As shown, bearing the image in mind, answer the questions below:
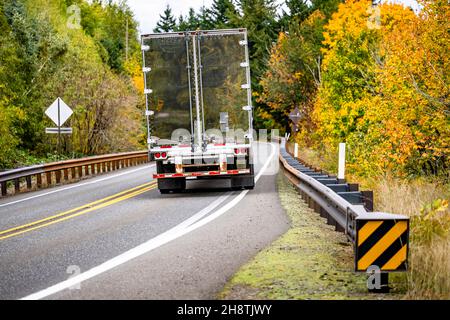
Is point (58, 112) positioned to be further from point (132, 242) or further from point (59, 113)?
point (132, 242)

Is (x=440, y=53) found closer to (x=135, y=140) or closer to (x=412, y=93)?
(x=412, y=93)

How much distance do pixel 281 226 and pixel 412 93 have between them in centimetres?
629

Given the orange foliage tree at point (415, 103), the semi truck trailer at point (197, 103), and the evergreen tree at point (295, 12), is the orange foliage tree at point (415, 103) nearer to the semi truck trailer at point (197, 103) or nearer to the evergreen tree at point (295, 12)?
the semi truck trailer at point (197, 103)

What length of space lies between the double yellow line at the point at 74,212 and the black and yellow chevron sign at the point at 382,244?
232 inches

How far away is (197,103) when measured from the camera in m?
14.2

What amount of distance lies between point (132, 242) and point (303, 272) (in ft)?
9.52

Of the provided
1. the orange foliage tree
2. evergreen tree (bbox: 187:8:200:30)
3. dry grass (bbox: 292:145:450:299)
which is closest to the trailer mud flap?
the orange foliage tree

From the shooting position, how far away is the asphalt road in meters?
5.43

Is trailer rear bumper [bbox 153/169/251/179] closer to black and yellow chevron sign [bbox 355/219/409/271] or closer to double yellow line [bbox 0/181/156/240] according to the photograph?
double yellow line [bbox 0/181/156/240]

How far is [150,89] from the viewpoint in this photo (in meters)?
14.2

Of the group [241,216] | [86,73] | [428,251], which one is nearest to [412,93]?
[241,216]

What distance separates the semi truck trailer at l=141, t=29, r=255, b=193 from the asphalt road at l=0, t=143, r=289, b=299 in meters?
0.94

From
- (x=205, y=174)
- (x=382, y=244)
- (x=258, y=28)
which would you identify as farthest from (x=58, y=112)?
(x=258, y=28)

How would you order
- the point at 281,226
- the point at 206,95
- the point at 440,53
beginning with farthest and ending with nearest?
the point at 206,95
the point at 440,53
the point at 281,226
